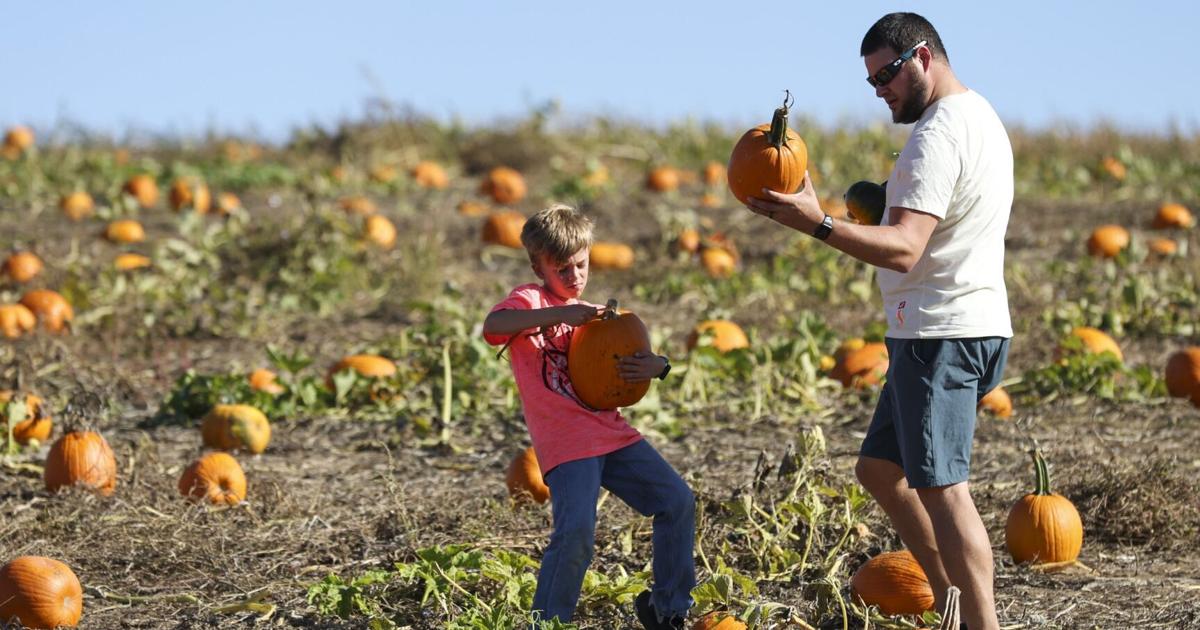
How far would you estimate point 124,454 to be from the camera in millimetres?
6668

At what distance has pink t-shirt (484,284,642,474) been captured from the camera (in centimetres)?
436

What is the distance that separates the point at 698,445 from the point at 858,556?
189 cm

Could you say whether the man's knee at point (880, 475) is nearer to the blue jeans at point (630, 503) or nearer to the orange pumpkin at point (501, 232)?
the blue jeans at point (630, 503)

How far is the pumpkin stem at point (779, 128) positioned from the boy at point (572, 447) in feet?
2.10

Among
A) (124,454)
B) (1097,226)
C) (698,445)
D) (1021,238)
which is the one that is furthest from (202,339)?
(1097,226)

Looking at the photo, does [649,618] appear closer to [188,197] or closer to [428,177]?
[188,197]

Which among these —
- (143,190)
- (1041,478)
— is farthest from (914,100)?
(143,190)

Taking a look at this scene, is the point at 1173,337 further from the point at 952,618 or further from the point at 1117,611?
the point at 952,618

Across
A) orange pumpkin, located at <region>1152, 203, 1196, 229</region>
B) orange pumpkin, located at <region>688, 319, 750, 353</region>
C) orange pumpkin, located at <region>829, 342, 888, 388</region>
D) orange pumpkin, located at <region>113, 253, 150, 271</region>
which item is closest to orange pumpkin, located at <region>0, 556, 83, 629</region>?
orange pumpkin, located at <region>688, 319, 750, 353</region>

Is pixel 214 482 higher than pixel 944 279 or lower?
lower

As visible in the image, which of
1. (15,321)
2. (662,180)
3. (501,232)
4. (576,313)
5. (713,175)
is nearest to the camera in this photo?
(576,313)

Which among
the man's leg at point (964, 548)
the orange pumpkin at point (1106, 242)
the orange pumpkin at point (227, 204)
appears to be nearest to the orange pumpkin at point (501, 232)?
the orange pumpkin at point (227, 204)

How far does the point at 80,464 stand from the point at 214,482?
1.89 ft

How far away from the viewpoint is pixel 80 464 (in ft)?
20.3
